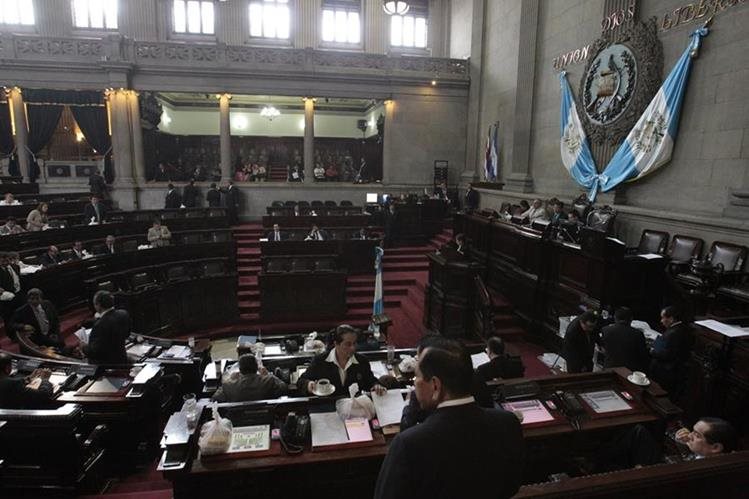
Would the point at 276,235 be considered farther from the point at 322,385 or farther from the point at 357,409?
the point at 357,409

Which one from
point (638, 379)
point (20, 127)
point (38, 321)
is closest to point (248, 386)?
point (638, 379)

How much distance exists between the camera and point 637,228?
348 inches

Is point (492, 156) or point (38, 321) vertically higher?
point (492, 156)

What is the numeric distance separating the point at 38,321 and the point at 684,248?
10.0 m

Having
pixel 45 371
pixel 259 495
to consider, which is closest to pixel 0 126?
pixel 45 371

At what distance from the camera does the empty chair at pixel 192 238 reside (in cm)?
1052

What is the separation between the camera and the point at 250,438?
3014 mm

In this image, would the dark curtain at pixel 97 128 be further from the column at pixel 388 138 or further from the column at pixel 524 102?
the column at pixel 524 102

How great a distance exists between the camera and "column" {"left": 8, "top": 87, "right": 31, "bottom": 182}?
47.4 ft

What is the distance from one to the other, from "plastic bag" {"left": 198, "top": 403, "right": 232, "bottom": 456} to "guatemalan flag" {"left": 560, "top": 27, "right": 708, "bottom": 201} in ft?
29.6

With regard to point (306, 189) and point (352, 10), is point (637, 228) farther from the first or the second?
point (352, 10)

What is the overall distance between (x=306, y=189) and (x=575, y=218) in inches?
396

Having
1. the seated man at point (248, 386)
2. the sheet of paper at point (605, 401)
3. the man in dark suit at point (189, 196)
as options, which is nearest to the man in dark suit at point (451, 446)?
the sheet of paper at point (605, 401)

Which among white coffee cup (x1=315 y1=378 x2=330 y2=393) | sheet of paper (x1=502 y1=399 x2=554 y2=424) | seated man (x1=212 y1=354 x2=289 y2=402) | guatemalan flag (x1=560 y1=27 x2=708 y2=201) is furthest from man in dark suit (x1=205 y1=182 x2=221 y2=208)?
sheet of paper (x1=502 y1=399 x2=554 y2=424)
